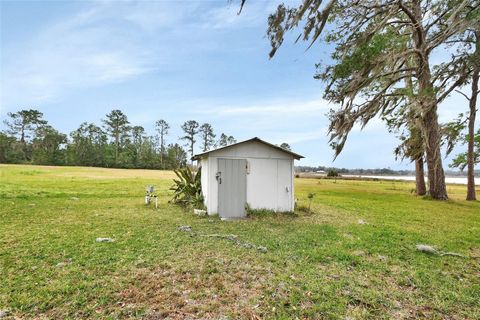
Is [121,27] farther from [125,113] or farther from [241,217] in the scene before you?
[125,113]

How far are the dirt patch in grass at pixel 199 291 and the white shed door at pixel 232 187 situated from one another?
4.85 meters

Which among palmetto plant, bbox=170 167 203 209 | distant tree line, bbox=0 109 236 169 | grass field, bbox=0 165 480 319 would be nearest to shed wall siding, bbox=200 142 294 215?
grass field, bbox=0 165 480 319

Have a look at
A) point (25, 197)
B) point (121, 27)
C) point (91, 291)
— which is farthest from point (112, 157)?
point (91, 291)

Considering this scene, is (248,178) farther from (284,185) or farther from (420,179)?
(420,179)

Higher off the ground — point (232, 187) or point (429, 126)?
point (429, 126)

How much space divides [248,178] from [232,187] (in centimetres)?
69

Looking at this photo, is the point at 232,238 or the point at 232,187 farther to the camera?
the point at 232,187

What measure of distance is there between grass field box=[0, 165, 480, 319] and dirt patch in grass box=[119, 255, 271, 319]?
0.02m

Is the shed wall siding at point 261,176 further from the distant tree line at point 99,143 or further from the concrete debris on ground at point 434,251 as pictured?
the distant tree line at point 99,143

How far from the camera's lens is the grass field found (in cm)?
A: 336

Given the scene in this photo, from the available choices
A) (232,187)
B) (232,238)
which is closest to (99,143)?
(232,187)

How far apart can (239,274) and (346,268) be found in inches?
77.1

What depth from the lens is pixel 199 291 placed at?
3.76 meters

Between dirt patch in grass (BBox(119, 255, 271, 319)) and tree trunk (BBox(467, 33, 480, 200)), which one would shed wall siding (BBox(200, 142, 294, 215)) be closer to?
dirt patch in grass (BBox(119, 255, 271, 319))
